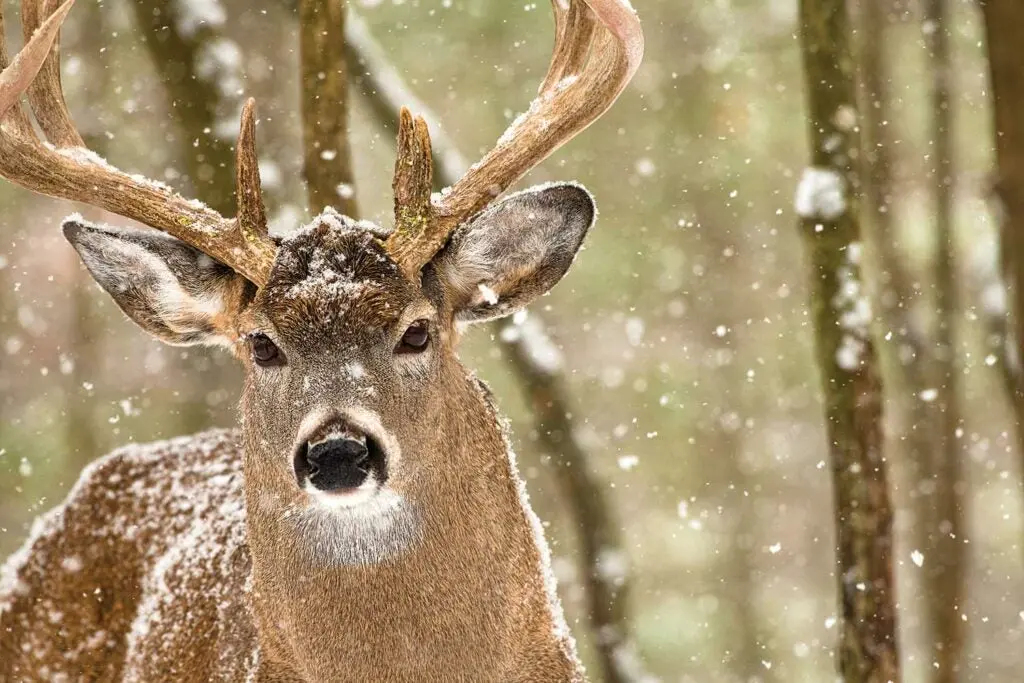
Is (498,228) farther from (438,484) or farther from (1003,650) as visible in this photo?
(1003,650)

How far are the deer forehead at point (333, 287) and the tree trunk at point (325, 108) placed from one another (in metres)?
3.18

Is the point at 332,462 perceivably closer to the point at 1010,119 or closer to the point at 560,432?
the point at 1010,119

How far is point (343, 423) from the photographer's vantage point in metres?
4.92

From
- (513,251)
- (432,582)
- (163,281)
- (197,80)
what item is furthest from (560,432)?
(432,582)

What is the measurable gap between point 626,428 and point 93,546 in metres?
9.81

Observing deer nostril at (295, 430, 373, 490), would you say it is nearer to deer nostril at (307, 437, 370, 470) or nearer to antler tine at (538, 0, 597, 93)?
deer nostril at (307, 437, 370, 470)

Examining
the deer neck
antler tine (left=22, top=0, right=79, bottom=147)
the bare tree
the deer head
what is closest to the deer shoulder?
the deer neck

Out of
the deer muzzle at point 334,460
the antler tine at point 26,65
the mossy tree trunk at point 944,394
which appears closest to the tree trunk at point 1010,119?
the mossy tree trunk at point 944,394

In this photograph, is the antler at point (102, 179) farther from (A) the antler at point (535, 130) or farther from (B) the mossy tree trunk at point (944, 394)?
(B) the mossy tree trunk at point (944, 394)

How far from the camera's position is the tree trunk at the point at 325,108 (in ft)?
28.5

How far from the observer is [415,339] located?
213 inches

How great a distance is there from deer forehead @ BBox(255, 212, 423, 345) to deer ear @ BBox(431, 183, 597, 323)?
0.33m

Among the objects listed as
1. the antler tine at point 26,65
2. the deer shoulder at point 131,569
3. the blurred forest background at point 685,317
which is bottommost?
the blurred forest background at point 685,317

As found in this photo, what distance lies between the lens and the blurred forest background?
1252 centimetres
